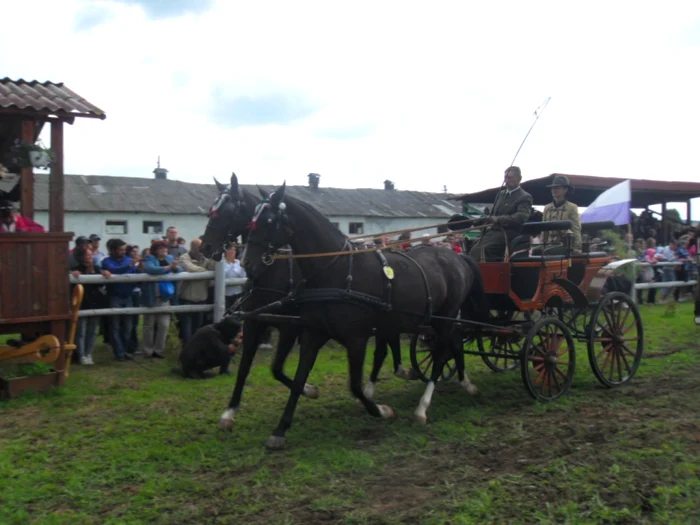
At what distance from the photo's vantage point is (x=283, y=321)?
19.7 ft

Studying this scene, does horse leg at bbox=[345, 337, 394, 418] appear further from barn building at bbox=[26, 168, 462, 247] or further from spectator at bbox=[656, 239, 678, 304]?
barn building at bbox=[26, 168, 462, 247]

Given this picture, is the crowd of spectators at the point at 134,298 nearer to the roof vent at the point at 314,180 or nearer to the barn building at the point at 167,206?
the barn building at the point at 167,206

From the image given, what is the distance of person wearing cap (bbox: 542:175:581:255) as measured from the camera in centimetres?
774

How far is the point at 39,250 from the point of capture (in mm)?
6973

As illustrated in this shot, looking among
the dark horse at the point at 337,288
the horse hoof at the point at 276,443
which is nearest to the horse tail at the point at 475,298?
the dark horse at the point at 337,288

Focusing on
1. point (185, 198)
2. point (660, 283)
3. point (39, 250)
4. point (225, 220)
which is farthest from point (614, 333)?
point (185, 198)

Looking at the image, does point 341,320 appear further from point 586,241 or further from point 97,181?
point 97,181

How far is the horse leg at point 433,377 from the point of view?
6316 mm

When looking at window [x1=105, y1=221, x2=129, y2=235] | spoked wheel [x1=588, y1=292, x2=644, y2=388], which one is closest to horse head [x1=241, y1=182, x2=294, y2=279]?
spoked wheel [x1=588, y1=292, x2=644, y2=388]

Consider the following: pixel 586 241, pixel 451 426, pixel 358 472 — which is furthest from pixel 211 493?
pixel 586 241

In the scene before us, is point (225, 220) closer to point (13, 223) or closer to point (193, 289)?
point (13, 223)

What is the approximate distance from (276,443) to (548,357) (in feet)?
10.7

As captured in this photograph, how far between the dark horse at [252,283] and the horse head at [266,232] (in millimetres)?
165

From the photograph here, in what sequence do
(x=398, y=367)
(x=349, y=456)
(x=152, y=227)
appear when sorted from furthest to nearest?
1. (x=152, y=227)
2. (x=398, y=367)
3. (x=349, y=456)
